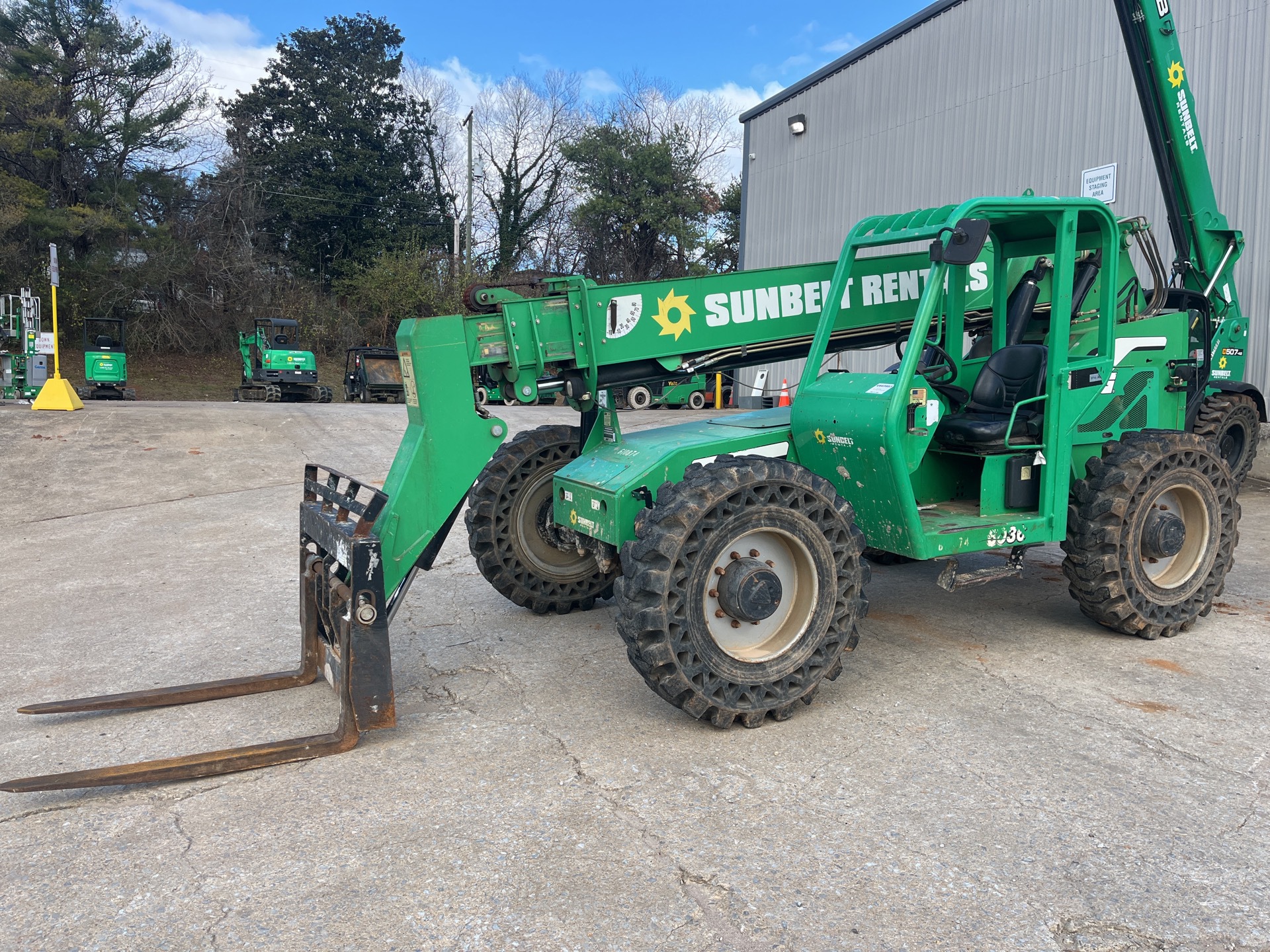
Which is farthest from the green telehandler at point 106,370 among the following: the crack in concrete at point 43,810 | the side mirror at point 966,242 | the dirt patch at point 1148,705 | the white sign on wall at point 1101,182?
the dirt patch at point 1148,705

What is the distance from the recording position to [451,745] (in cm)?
423

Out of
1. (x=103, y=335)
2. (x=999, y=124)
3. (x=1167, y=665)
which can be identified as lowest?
(x=1167, y=665)

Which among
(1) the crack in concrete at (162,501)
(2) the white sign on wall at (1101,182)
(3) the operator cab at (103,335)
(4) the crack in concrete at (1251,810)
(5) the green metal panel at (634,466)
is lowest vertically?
(4) the crack in concrete at (1251,810)

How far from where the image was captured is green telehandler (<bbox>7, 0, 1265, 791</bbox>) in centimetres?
429

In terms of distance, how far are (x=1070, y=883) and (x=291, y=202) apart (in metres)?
43.0

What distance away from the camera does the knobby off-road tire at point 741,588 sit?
13.7 ft

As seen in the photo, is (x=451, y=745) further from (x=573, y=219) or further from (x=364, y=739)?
(x=573, y=219)

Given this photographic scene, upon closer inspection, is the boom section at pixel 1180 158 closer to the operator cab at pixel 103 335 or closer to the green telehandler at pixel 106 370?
the operator cab at pixel 103 335

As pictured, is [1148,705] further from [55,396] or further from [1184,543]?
[55,396]

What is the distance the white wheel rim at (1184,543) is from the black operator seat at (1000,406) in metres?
1.06

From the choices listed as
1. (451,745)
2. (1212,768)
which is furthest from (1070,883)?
(451,745)

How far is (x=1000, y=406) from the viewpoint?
564cm

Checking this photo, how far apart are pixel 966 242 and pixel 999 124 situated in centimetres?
1225

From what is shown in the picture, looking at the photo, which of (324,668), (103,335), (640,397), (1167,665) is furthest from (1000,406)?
(103,335)
